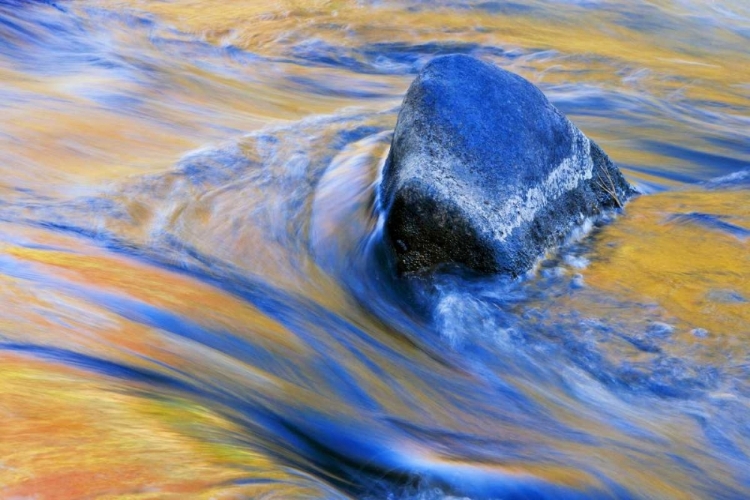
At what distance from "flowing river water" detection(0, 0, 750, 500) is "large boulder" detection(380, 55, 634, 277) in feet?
0.47

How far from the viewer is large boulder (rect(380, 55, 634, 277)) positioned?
12.7 feet

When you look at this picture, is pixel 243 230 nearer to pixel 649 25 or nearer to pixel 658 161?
pixel 658 161

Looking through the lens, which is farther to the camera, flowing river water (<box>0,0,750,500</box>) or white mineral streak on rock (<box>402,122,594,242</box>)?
white mineral streak on rock (<box>402,122,594,242</box>)

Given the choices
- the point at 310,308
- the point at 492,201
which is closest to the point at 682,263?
the point at 492,201

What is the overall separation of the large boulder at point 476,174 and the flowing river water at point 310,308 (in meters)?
0.14

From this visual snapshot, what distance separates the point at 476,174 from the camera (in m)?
3.92

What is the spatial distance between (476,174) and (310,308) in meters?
0.99

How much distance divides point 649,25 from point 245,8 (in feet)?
12.5

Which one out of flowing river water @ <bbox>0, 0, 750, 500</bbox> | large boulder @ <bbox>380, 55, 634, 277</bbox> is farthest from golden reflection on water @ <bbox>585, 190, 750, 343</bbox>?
large boulder @ <bbox>380, 55, 634, 277</bbox>

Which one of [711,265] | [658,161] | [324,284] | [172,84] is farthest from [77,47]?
[711,265]

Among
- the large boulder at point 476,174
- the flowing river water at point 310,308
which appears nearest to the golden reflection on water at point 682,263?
the flowing river water at point 310,308

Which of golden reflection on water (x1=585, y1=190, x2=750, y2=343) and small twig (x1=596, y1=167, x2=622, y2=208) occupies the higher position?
small twig (x1=596, y1=167, x2=622, y2=208)

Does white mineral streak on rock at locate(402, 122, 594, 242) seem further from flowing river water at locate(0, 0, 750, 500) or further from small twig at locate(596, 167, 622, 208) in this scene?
small twig at locate(596, 167, 622, 208)

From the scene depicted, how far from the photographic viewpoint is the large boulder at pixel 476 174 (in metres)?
3.88
